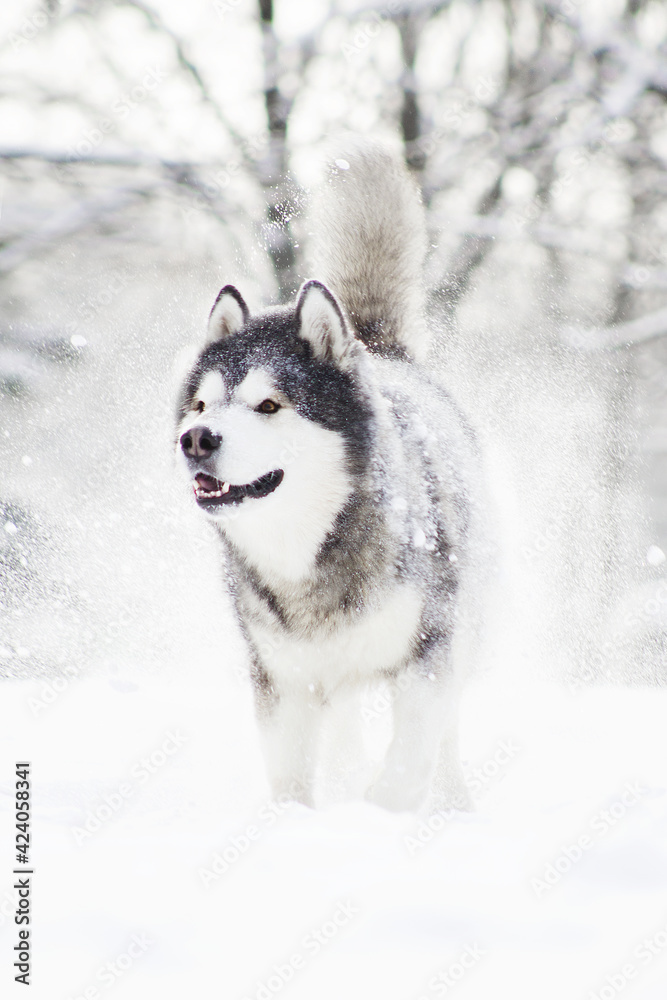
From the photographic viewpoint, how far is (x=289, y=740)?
6.86ft

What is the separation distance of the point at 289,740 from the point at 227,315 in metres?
1.19

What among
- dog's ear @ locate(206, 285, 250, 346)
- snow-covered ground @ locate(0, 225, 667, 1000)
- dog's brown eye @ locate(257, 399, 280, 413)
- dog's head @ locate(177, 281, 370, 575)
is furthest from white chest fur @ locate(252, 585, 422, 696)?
dog's ear @ locate(206, 285, 250, 346)

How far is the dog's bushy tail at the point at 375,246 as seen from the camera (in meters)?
2.83

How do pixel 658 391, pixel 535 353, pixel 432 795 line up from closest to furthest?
pixel 432 795, pixel 535 353, pixel 658 391

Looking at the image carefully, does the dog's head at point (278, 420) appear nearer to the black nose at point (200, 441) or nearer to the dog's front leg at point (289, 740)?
the black nose at point (200, 441)

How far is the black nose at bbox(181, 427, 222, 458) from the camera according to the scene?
176 centimetres

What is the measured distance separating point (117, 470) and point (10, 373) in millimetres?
1877

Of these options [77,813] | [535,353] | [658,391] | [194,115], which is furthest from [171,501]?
[658,391]

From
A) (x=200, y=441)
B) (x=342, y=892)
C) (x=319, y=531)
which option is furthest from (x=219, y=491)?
(x=342, y=892)

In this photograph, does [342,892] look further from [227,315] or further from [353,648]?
[227,315]

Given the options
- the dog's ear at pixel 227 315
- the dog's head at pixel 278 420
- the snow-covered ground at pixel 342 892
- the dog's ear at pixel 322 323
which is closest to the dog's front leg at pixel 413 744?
the snow-covered ground at pixel 342 892

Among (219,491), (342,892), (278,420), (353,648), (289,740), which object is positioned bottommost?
(289,740)

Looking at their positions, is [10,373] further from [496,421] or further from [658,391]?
[658,391]

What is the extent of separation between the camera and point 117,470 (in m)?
4.31
